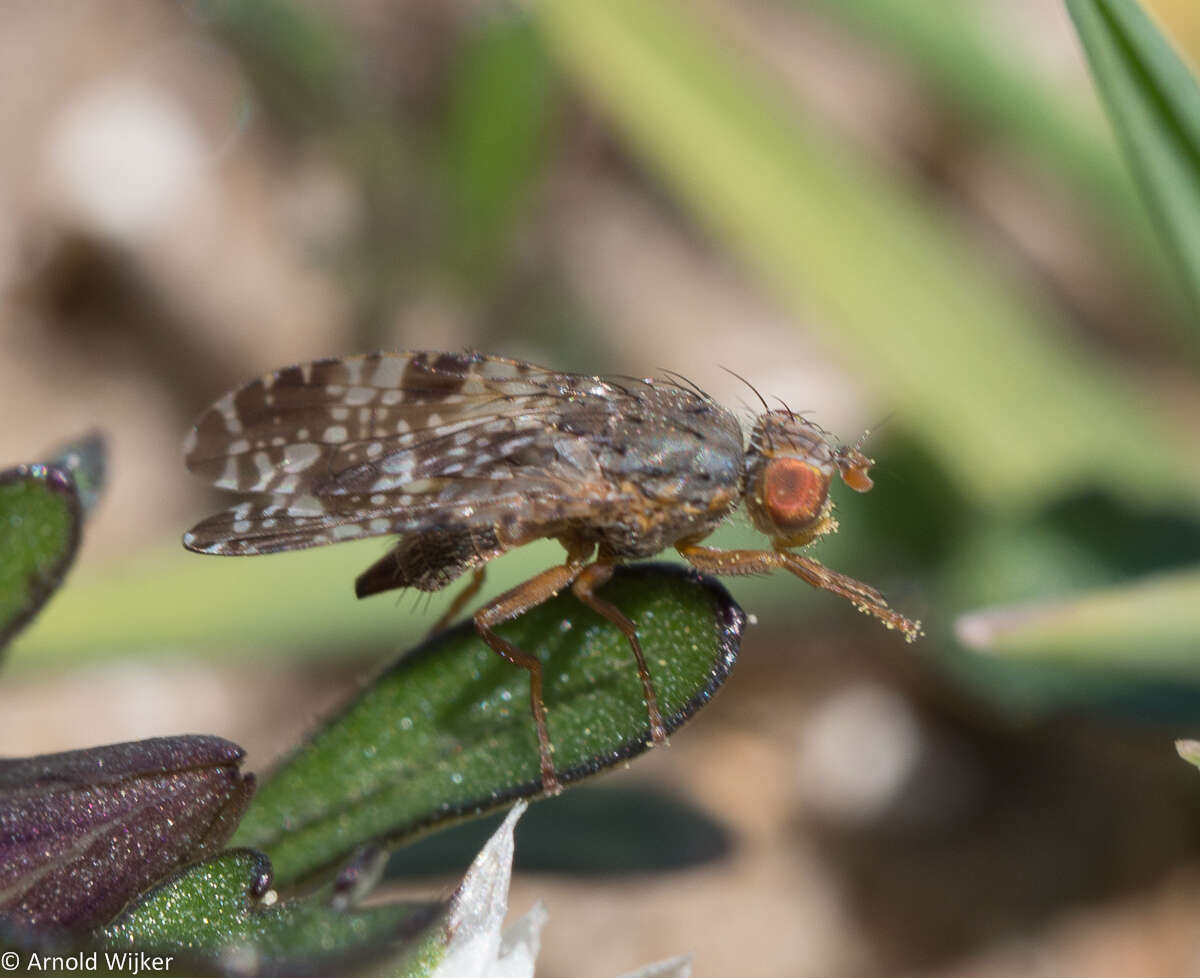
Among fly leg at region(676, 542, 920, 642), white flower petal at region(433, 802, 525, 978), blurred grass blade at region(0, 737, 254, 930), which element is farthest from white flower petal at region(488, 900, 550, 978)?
fly leg at region(676, 542, 920, 642)

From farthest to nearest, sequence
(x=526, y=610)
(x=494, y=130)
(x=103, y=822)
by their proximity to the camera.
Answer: (x=494, y=130), (x=526, y=610), (x=103, y=822)

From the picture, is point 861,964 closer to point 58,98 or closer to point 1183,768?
point 1183,768

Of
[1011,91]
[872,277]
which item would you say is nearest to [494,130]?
[872,277]

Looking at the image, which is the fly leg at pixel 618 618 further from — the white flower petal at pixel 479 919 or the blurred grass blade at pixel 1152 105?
the blurred grass blade at pixel 1152 105

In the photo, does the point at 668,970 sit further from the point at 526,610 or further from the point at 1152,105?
the point at 1152,105

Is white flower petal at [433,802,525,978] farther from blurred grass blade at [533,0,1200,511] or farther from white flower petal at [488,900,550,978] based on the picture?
blurred grass blade at [533,0,1200,511]
